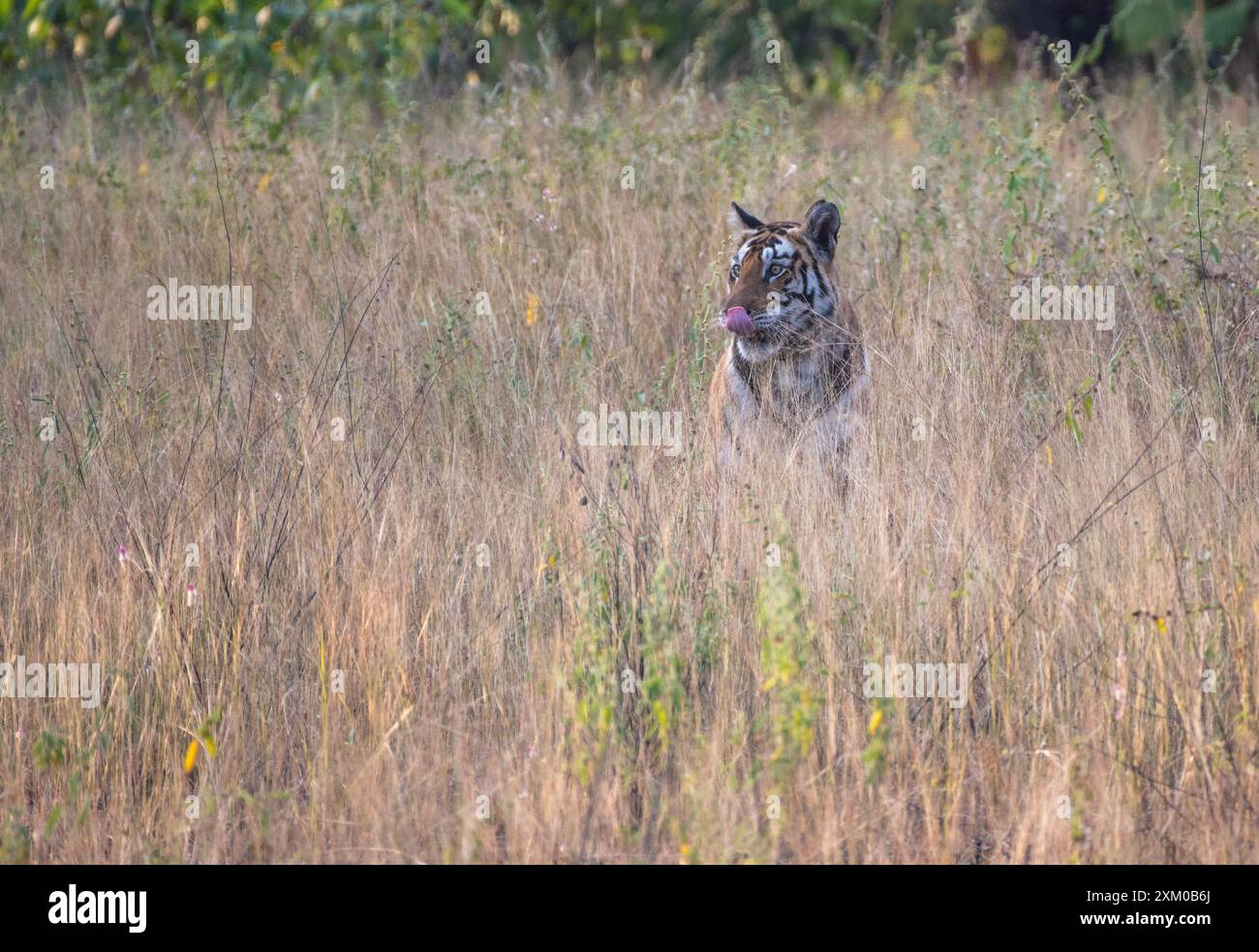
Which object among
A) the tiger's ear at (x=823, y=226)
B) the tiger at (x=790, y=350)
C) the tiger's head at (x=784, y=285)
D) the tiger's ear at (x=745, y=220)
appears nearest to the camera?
the tiger at (x=790, y=350)

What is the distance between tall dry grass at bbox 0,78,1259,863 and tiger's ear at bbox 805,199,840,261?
50 centimetres

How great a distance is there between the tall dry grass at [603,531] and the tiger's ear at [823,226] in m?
0.50

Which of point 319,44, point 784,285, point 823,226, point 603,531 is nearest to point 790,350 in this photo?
point 784,285

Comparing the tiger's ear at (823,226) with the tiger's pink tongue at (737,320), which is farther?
the tiger's ear at (823,226)

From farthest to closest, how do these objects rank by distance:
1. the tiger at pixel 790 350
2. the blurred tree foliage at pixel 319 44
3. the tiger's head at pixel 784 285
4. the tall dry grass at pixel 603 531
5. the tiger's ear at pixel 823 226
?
the blurred tree foliage at pixel 319 44 < the tiger's ear at pixel 823 226 < the tiger's head at pixel 784 285 < the tiger at pixel 790 350 < the tall dry grass at pixel 603 531

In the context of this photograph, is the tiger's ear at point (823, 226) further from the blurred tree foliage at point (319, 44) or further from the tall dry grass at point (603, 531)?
the blurred tree foliage at point (319, 44)

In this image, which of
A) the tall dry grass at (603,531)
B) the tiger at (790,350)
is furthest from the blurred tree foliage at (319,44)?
the tiger at (790,350)

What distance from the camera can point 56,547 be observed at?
5.01 m

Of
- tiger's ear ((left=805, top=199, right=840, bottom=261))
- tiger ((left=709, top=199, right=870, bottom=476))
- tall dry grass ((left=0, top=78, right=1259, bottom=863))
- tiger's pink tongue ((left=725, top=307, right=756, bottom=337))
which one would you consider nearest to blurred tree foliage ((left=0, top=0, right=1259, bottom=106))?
tall dry grass ((left=0, top=78, right=1259, bottom=863))

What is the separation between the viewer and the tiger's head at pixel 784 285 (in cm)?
611

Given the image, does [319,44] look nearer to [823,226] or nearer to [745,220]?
[745,220]

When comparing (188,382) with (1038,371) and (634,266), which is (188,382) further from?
(1038,371)
